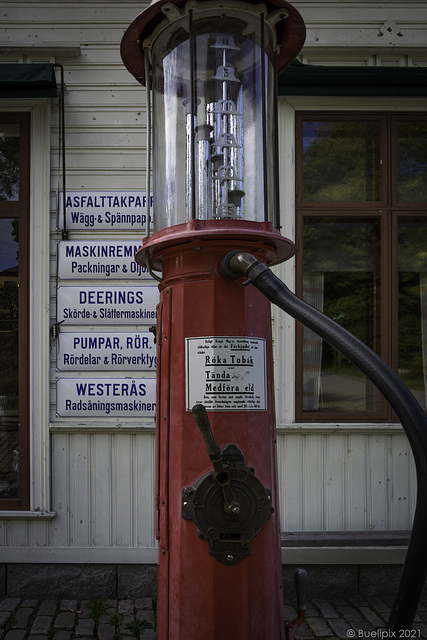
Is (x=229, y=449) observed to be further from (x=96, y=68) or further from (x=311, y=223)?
(x=96, y=68)

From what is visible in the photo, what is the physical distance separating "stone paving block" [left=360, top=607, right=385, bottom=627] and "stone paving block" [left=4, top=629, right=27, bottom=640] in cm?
235

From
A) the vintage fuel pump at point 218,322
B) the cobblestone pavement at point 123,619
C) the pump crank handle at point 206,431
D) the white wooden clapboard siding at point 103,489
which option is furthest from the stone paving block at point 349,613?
the pump crank handle at point 206,431

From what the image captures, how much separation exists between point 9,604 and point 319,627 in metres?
2.26

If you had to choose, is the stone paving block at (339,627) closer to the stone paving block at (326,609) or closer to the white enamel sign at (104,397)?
the stone paving block at (326,609)

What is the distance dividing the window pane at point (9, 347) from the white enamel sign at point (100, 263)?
490mm

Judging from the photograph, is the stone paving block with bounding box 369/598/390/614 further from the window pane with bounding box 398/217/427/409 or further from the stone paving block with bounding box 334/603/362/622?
the window pane with bounding box 398/217/427/409

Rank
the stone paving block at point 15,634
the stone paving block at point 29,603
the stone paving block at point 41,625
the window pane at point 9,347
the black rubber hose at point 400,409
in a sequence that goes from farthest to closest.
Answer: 1. the window pane at point 9,347
2. the stone paving block at point 29,603
3. the stone paving block at point 41,625
4. the stone paving block at point 15,634
5. the black rubber hose at point 400,409

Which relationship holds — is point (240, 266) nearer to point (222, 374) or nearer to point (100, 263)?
point (222, 374)

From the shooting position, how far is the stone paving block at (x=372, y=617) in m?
3.61

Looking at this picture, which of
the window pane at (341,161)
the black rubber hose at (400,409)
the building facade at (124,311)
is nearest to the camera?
the black rubber hose at (400,409)

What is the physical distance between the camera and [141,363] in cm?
408

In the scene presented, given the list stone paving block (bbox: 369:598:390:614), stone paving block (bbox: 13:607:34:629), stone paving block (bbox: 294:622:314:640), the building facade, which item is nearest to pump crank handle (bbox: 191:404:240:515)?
stone paving block (bbox: 294:622:314:640)

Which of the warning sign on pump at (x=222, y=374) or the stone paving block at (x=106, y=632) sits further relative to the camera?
the stone paving block at (x=106, y=632)

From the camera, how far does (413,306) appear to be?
4.37m
